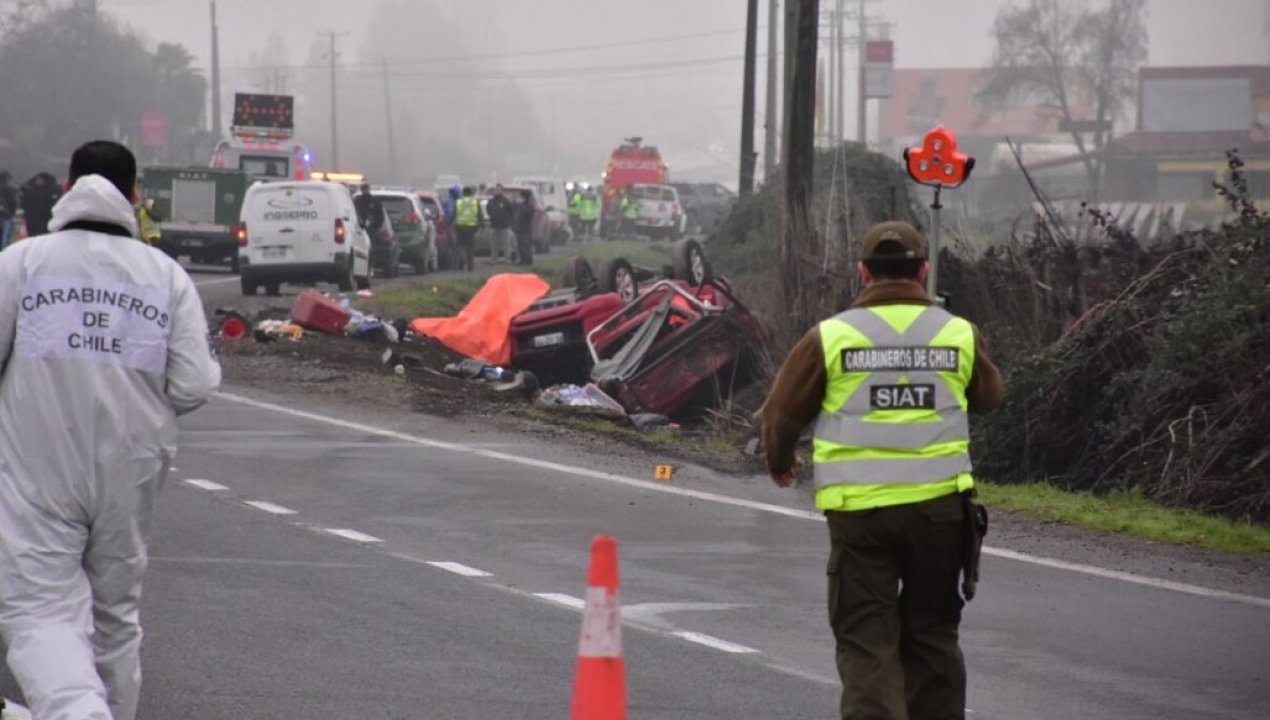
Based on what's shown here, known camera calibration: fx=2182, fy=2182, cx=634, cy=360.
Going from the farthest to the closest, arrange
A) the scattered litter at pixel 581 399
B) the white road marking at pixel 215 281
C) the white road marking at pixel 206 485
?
the white road marking at pixel 215 281, the scattered litter at pixel 581 399, the white road marking at pixel 206 485

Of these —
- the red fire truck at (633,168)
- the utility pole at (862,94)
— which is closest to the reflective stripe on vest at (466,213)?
the utility pole at (862,94)

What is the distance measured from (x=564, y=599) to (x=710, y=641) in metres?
1.21

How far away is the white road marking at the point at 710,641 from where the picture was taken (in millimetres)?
9039

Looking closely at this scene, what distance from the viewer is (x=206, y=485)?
46.1 feet

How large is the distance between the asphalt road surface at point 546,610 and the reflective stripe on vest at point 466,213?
3053 centimetres

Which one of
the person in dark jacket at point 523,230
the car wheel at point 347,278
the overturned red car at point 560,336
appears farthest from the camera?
the person in dark jacket at point 523,230

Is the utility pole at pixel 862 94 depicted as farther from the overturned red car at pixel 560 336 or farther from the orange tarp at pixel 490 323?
the overturned red car at pixel 560 336

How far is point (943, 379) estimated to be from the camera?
6.56 meters

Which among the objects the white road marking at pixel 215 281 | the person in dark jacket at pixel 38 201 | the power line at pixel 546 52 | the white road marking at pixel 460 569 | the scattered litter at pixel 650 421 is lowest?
the scattered litter at pixel 650 421

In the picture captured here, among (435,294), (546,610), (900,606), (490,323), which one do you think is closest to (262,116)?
(435,294)

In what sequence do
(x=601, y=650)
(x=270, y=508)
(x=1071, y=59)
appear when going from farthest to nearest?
(x=1071, y=59) → (x=270, y=508) → (x=601, y=650)

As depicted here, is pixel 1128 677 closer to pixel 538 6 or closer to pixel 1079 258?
pixel 1079 258

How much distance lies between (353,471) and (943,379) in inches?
351

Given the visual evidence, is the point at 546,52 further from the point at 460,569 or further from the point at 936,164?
the point at 460,569
